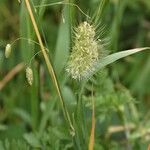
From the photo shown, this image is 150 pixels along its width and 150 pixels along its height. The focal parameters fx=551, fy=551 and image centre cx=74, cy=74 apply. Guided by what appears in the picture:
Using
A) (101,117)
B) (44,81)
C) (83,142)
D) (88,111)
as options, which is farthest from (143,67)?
(83,142)

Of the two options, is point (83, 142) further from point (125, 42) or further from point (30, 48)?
point (125, 42)

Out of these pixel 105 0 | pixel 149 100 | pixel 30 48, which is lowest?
pixel 149 100

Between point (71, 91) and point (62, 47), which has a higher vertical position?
point (62, 47)

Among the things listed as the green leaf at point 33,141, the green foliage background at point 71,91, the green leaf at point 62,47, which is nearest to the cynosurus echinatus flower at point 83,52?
the green foliage background at point 71,91

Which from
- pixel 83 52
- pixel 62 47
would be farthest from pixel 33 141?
pixel 83 52

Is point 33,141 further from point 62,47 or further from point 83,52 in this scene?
point 83,52

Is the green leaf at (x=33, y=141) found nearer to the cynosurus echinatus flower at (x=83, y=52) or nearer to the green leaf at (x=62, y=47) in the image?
the green leaf at (x=62, y=47)

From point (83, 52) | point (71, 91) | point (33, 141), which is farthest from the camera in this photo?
point (71, 91)
